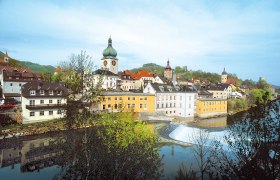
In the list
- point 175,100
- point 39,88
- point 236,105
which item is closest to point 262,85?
point 236,105

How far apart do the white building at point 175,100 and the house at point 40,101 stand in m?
23.6

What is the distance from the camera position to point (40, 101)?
4159 centimetres

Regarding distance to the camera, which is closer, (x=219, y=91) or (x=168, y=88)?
(x=168, y=88)

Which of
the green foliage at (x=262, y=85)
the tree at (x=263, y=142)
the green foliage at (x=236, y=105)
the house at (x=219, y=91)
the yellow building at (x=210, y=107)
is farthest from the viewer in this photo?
the green foliage at (x=262, y=85)

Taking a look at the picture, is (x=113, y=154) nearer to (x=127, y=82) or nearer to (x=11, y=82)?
(x=11, y=82)

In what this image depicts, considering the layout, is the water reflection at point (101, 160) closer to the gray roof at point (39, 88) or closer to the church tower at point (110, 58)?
the gray roof at point (39, 88)

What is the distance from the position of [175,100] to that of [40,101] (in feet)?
111

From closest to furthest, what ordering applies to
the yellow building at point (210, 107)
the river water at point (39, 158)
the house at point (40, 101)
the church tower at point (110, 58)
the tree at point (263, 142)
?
the tree at point (263, 142), the river water at point (39, 158), the house at point (40, 101), the yellow building at point (210, 107), the church tower at point (110, 58)

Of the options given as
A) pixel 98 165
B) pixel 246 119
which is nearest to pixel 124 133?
pixel 98 165

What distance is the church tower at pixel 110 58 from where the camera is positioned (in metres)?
86.1

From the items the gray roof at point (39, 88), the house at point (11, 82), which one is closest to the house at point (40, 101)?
the gray roof at point (39, 88)

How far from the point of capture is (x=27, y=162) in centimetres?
2572

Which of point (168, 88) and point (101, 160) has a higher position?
point (168, 88)

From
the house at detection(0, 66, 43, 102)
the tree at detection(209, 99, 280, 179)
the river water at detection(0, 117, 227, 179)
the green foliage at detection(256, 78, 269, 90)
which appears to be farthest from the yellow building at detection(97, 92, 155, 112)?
the green foliage at detection(256, 78, 269, 90)
